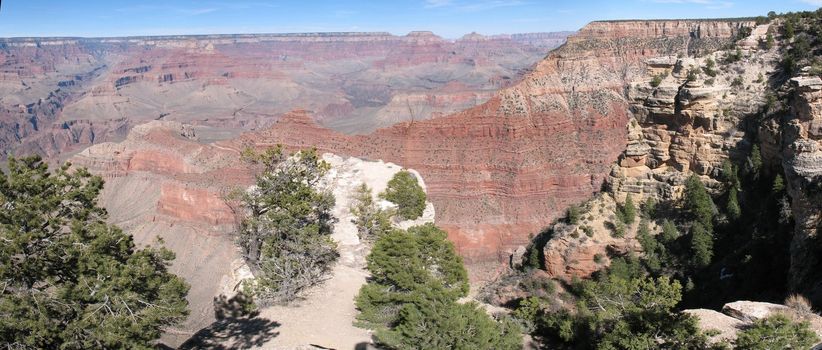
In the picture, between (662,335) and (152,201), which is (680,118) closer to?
(662,335)

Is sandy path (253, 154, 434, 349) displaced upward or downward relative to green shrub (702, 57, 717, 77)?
downward

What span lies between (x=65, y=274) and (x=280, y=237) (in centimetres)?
914

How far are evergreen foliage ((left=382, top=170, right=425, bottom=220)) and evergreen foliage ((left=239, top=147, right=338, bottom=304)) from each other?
6.90 metres

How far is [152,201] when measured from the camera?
48188 mm

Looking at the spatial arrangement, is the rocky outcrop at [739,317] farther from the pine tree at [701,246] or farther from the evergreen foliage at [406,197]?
the evergreen foliage at [406,197]

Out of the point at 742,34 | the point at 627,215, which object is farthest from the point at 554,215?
the point at 742,34

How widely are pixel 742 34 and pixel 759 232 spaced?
801 inches

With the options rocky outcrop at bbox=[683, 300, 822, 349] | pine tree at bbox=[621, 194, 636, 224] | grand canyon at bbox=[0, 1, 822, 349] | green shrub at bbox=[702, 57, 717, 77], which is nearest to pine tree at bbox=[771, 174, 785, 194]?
grand canyon at bbox=[0, 1, 822, 349]

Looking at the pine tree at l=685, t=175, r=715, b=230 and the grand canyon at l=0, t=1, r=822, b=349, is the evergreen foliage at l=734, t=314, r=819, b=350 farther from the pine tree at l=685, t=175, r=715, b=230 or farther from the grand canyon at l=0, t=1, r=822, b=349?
the pine tree at l=685, t=175, r=715, b=230

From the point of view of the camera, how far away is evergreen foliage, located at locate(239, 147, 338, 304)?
64.3 ft

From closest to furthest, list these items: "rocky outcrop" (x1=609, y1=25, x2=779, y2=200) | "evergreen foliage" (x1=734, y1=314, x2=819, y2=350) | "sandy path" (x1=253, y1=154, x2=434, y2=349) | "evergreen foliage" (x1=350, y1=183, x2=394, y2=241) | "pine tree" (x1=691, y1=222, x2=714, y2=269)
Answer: "evergreen foliage" (x1=734, y1=314, x2=819, y2=350), "sandy path" (x1=253, y1=154, x2=434, y2=349), "pine tree" (x1=691, y1=222, x2=714, y2=269), "evergreen foliage" (x1=350, y1=183, x2=394, y2=241), "rocky outcrop" (x1=609, y1=25, x2=779, y2=200)

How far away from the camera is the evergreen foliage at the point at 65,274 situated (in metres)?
10.3

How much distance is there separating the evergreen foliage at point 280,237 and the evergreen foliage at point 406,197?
6902 millimetres

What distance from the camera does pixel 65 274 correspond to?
11.4m
